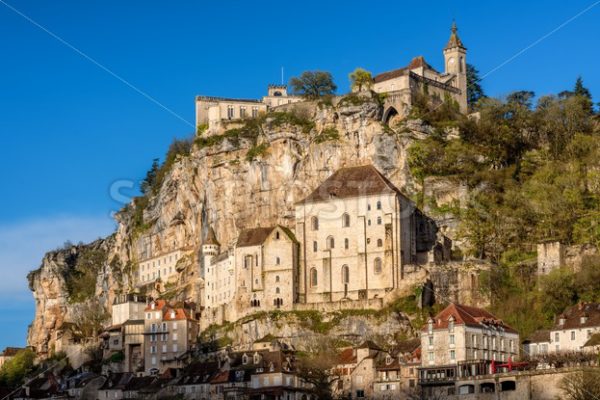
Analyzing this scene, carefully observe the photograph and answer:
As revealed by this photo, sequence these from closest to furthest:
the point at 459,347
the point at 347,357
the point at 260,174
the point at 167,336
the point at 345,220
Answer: the point at 459,347 < the point at 347,357 < the point at 345,220 < the point at 167,336 < the point at 260,174

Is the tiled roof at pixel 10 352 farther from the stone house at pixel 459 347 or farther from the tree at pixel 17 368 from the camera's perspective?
the stone house at pixel 459 347

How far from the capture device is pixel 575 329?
304 ft

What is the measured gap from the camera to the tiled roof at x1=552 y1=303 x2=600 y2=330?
304 feet

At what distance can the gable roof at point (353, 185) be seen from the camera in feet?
364

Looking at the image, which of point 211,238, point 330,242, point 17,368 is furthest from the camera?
point 17,368

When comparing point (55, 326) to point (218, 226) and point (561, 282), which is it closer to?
point (218, 226)

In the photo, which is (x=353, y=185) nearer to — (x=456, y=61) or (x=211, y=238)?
(x=211, y=238)

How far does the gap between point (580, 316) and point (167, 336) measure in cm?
3966

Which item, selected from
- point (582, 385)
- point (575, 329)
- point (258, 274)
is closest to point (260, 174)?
point (258, 274)

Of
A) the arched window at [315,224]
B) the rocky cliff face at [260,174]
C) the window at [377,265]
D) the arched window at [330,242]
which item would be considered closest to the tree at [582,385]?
the window at [377,265]

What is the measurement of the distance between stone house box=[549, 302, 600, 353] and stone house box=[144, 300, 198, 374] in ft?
116

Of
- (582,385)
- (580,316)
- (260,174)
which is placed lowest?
(582,385)

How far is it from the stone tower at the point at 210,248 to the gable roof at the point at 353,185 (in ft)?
40.6

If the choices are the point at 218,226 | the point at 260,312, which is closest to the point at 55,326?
the point at 218,226
